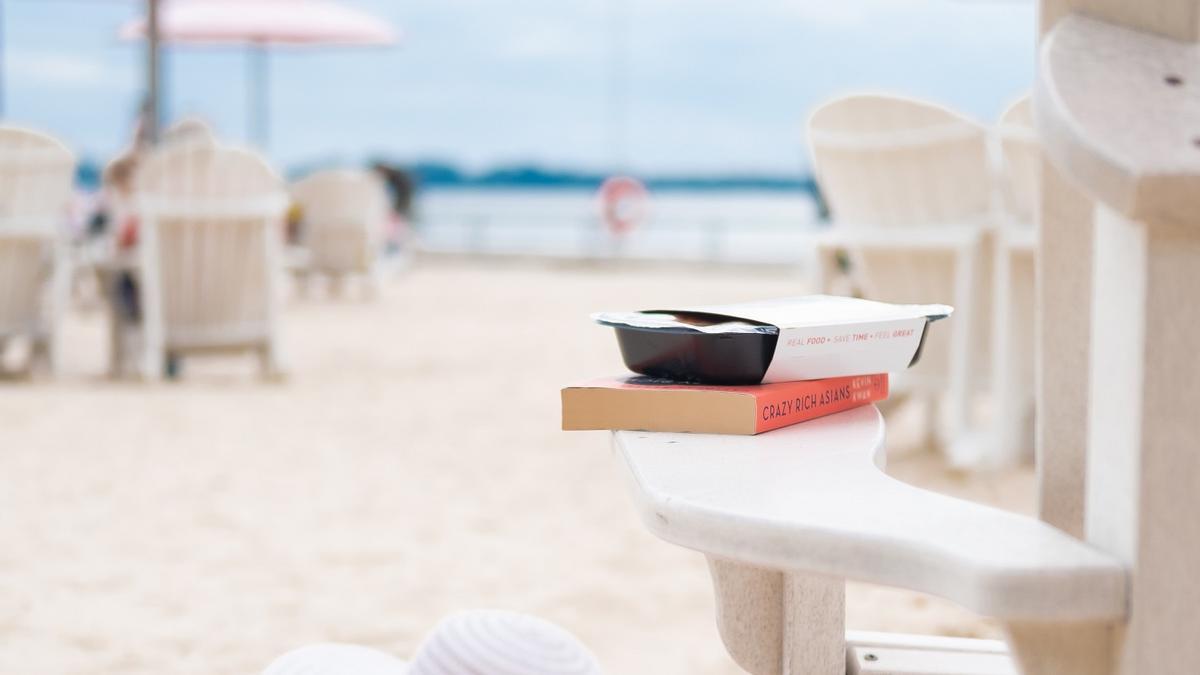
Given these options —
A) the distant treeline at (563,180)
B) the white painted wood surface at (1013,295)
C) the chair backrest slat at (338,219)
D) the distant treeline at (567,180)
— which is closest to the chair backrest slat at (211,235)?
the white painted wood surface at (1013,295)

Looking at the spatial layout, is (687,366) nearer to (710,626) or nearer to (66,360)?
(710,626)

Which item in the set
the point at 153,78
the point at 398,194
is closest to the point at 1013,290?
the point at 153,78

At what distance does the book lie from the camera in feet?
3.47

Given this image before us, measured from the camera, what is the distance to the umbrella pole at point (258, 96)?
11922mm

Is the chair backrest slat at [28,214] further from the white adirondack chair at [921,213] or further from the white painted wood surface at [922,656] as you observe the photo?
the white painted wood surface at [922,656]

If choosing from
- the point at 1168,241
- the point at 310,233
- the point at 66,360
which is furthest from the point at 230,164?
the point at 1168,241

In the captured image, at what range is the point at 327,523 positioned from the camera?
10.1ft

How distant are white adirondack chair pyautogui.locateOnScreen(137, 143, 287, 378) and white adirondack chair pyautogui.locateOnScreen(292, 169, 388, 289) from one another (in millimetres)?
3997

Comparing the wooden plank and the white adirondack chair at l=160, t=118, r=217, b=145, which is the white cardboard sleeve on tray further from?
the white adirondack chair at l=160, t=118, r=217, b=145

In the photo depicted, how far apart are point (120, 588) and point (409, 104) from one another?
3043 centimetres

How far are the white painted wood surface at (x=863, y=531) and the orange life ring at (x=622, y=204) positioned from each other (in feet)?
50.3

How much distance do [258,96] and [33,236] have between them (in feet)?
22.8

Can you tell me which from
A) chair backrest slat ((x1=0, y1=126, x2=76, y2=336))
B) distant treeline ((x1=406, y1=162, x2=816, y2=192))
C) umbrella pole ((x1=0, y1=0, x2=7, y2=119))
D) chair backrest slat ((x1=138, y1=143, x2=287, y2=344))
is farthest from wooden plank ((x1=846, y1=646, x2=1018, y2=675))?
distant treeline ((x1=406, y1=162, x2=816, y2=192))

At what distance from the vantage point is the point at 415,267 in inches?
552
